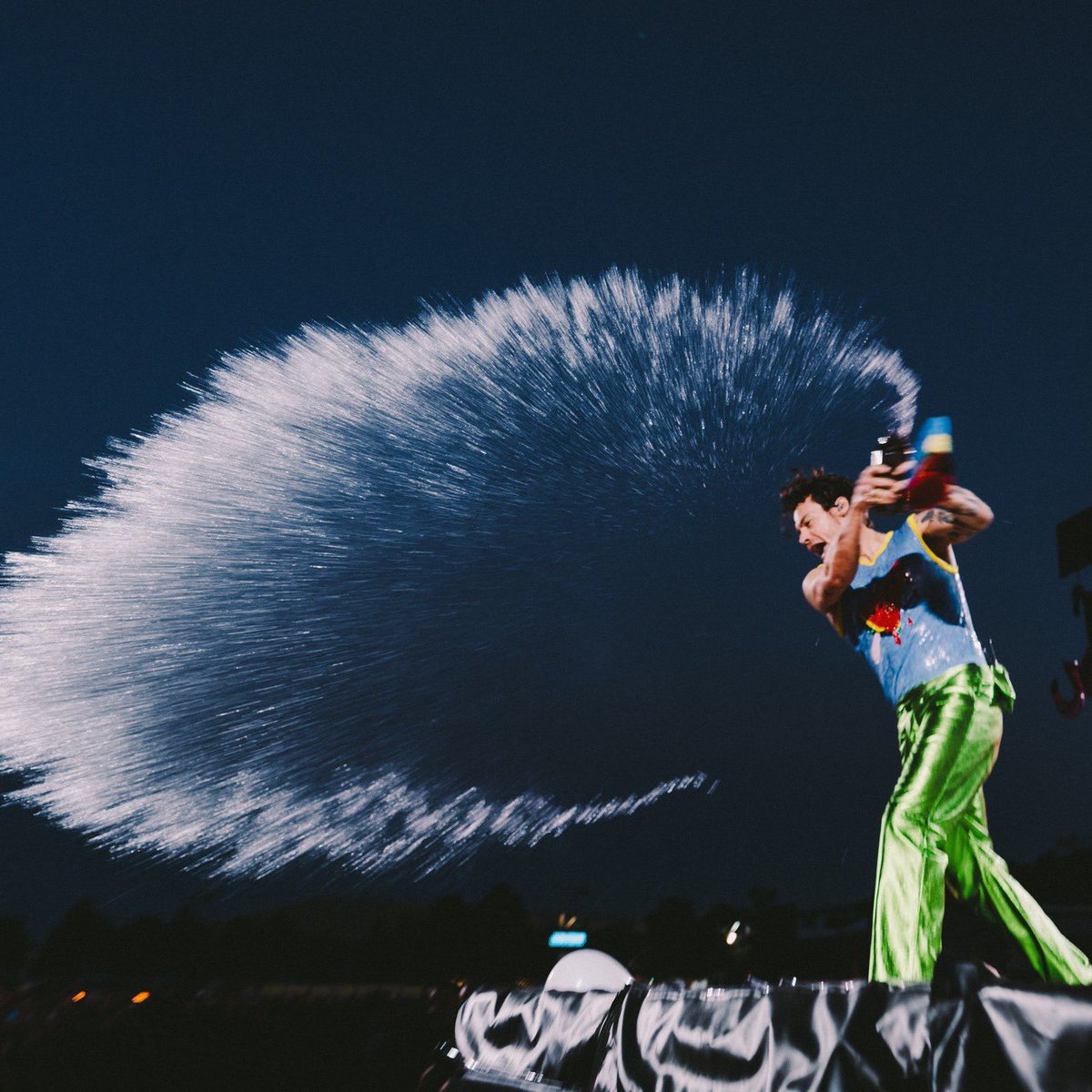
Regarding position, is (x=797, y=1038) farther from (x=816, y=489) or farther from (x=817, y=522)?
(x=816, y=489)

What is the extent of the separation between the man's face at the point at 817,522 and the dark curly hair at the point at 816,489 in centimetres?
3

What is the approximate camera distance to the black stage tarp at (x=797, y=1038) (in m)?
0.99

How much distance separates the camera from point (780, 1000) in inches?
53.6

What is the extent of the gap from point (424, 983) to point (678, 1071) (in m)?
42.0

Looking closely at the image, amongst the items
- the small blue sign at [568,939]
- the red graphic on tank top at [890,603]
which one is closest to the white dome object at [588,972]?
the small blue sign at [568,939]

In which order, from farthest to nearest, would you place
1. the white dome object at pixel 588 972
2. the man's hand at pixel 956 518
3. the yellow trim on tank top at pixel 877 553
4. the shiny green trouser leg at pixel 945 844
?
the white dome object at pixel 588 972, the yellow trim on tank top at pixel 877 553, the man's hand at pixel 956 518, the shiny green trouser leg at pixel 945 844

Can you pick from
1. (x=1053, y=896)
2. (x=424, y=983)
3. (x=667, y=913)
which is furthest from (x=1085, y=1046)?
(x=424, y=983)

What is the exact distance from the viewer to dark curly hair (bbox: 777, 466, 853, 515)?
4172 millimetres

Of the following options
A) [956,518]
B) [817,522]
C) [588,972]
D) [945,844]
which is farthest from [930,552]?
[588,972]

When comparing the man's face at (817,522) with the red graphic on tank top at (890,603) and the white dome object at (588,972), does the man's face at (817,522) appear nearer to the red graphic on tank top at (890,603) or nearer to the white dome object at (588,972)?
the red graphic on tank top at (890,603)

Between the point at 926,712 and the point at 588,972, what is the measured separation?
6.89 feet

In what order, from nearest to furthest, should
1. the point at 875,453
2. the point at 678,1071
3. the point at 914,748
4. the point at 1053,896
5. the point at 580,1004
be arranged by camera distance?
the point at 678,1071, the point at 580,1004, the point at 914,748, the point at 875,453, the point at 1053,896

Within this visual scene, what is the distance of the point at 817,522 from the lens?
13.3ft

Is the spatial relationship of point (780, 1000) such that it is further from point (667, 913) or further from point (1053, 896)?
point (667, 913)
